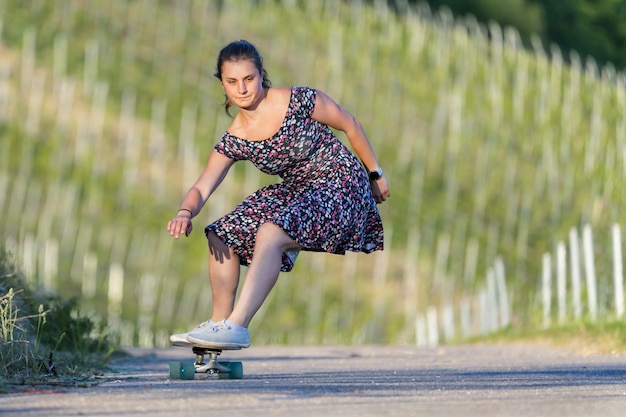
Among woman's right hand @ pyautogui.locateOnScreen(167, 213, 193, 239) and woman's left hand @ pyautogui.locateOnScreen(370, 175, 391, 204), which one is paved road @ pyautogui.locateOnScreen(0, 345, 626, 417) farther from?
woman's left hand @ pyautogui.locateOnScreen(370, 175, 391, 204)

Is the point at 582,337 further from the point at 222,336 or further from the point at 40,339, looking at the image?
the point at 222,336

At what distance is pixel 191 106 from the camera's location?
96.2 feet

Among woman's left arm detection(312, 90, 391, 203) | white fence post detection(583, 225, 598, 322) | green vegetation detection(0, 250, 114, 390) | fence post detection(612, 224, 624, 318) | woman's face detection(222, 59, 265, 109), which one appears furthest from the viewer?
white fence post detection(583, 225, 598, 322)

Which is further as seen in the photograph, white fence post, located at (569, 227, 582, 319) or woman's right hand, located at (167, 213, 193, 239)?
white fence post, located at (569, 227, 582, 319)

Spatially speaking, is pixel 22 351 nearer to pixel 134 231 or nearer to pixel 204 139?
pixel 134 231

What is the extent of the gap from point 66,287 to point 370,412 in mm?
15184

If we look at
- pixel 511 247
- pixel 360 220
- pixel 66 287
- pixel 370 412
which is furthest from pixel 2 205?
pixel 370 412

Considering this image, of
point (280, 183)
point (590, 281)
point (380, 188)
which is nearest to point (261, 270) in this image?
point (280, 183)

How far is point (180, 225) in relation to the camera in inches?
269

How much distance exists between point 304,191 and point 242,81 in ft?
2.07

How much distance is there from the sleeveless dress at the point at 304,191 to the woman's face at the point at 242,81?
0.70 ft

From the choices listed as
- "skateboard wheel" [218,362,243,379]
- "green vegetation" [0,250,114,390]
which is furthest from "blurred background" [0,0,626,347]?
"skateboard wheel" [218,362,243,379]

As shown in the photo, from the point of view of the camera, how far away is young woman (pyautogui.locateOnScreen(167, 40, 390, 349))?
22.7ft

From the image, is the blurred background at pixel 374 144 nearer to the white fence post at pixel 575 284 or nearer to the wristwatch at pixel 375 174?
the white fence post at pixel 575 284
